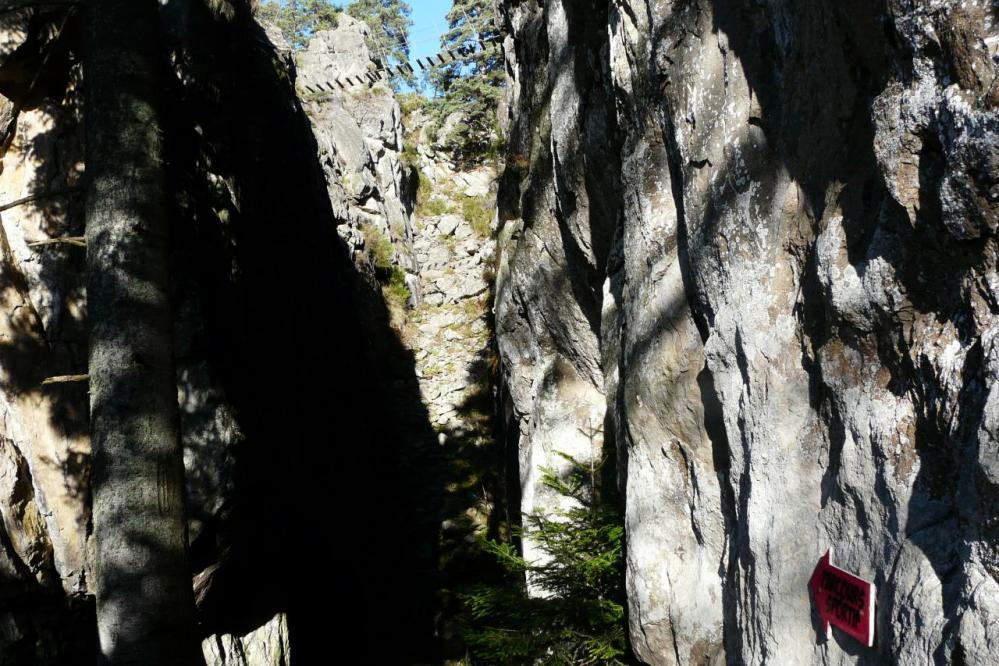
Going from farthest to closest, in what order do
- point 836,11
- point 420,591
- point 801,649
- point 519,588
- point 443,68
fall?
point 443,68 → point 420,591 → point 519,588 → point 801,649 → point 836,11

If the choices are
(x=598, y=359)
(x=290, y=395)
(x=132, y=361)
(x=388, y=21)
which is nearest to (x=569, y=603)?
(x=598, y=359)

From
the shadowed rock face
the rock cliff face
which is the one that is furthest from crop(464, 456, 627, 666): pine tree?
the rock cliff face

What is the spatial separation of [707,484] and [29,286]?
5.16 metres

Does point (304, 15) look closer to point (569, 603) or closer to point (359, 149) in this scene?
point (359, 149)

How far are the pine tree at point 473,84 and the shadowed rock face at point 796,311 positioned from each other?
11.9m

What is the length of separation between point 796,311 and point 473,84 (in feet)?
53.2

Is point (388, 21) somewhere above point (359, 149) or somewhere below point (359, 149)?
above

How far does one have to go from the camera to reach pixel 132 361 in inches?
135

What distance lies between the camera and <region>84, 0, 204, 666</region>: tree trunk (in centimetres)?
326

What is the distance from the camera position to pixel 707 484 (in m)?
4.05

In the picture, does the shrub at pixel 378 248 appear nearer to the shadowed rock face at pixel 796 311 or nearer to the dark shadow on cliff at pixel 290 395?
the dark shadow on cliff at pixel 290 395

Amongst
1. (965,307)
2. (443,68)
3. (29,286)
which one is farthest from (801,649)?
(443,68)

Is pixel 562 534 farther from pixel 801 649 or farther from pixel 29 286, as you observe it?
pixel 29 286

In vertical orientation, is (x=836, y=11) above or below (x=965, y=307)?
above
